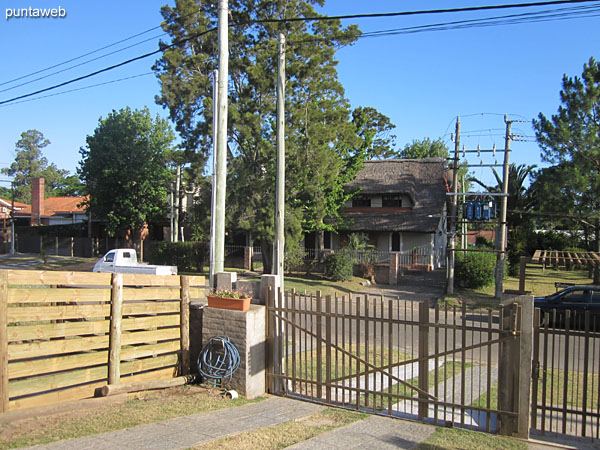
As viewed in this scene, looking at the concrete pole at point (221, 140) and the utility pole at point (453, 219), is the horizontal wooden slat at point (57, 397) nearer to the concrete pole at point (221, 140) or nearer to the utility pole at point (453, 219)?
the concrete pole at point (221, 140)

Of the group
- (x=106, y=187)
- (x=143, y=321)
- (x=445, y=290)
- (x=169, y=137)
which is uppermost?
(x=169, y=137)

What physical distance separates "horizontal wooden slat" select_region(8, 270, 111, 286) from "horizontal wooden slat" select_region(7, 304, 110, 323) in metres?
0.32

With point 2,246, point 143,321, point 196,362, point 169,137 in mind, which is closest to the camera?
point 143,321

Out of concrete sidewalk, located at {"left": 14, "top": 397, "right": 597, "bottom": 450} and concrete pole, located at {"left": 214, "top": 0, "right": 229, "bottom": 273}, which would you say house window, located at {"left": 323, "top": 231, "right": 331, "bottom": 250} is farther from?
concrete sidewalk, located at {"left": 14, "top": 397, "right": 597, "bottom": 450}

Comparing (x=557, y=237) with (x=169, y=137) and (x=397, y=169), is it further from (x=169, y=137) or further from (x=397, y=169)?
(x=169, y=137)

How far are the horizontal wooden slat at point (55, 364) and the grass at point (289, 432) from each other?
8.11ft

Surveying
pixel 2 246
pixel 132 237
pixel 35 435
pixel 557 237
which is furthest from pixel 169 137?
pixel 35 435

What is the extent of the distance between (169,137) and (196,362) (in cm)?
3544

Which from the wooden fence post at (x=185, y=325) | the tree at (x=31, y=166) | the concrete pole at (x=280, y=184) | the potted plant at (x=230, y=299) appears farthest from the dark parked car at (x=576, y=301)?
the tree at (x=31, y=166)

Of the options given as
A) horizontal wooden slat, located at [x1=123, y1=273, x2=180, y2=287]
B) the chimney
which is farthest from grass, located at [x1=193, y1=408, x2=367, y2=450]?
the chimney

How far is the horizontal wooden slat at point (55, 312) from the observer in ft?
19.9

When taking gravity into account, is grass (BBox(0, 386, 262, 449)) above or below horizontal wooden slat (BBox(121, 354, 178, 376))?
below

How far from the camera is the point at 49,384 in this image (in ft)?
21.0

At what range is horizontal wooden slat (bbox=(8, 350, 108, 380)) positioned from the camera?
19.9 ft
